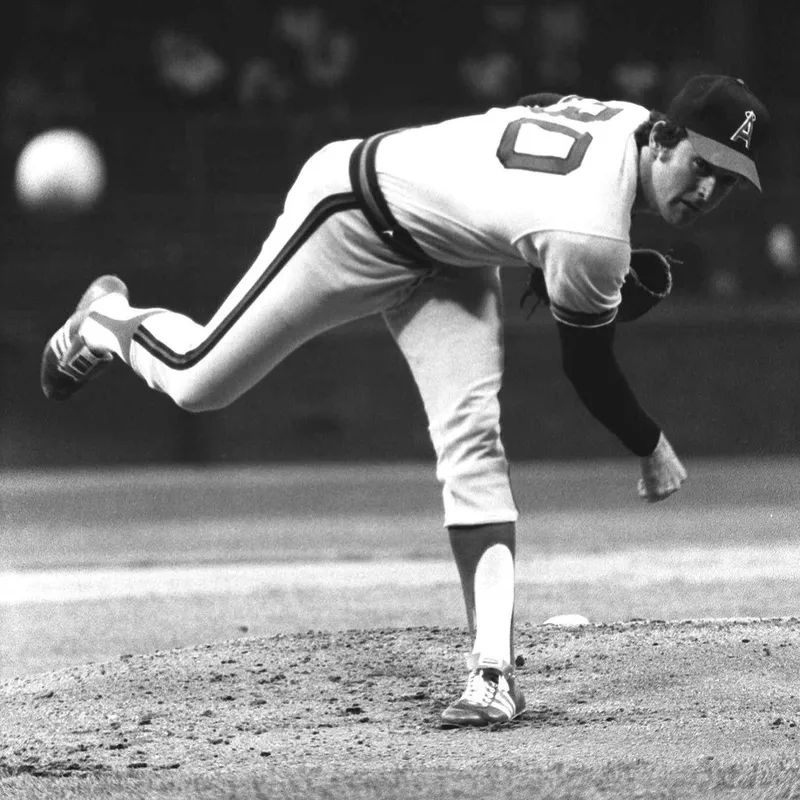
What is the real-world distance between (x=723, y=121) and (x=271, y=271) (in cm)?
107

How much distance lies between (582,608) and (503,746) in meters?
2.35

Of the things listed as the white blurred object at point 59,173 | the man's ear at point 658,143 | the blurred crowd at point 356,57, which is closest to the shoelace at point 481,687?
the man's ear at point 658,143

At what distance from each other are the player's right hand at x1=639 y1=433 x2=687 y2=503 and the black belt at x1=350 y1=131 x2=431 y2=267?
2.20 ft

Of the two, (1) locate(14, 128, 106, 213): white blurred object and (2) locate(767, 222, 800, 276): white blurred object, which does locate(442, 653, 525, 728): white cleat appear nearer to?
(1) locate(14, 128, 106, 213): white blurred object

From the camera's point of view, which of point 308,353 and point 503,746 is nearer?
point 503,746

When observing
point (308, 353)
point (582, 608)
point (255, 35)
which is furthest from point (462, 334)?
point (255, 35)

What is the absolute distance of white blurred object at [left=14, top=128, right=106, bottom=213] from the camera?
1116 centimetres

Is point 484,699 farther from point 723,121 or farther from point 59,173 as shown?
point 59,173

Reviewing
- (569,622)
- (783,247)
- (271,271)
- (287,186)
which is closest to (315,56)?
(287,186)

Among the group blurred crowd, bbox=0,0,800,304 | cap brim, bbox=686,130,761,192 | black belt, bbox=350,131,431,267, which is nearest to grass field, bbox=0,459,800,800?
black belt, bbox=350,131,431,267

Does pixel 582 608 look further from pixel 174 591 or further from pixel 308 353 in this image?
pixel 308 353

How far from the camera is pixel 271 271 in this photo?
11.2 ft

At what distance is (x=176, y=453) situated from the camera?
11117 millimetres

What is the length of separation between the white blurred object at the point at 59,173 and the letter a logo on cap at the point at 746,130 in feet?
28.9
